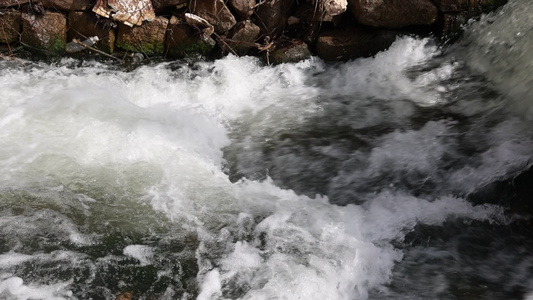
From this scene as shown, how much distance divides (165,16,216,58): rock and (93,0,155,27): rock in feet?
0.80

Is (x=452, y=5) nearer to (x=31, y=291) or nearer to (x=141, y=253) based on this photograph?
(x=141, y=253)

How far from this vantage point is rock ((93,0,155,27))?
184 inches

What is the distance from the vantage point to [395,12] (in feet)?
14.7

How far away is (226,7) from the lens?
15.7ft

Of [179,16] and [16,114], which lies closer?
[16,114]

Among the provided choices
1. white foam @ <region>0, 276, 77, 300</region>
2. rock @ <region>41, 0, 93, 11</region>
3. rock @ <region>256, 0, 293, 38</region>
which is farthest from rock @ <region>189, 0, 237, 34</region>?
white foam @ <region>0, 276, 77, 300</region>

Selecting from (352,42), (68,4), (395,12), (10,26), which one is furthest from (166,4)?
(395,12)

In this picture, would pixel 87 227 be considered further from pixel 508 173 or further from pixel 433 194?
pixel 508 173

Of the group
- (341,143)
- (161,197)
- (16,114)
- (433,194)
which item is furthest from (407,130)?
(16,114)

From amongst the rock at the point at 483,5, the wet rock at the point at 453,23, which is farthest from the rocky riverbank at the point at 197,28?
the rock at the point at 483,5

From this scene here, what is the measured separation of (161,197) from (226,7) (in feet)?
7.69

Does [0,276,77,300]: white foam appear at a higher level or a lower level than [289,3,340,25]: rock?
lower

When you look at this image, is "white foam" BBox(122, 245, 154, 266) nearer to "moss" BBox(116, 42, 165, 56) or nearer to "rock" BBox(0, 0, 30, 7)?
"moss" BBox(116, 42, 165, 56)

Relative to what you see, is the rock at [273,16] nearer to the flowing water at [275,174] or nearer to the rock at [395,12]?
the flowing water at [275,174]
